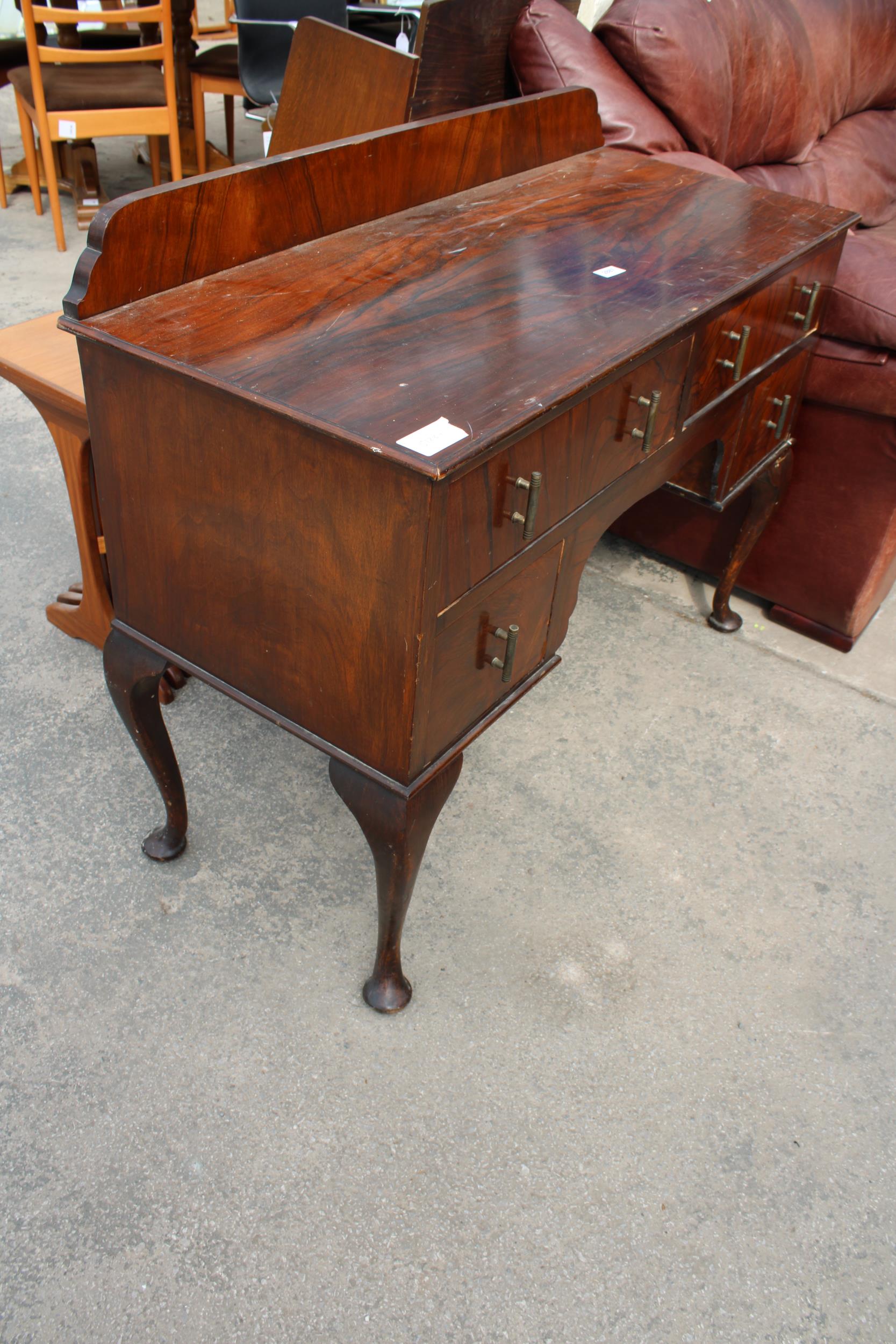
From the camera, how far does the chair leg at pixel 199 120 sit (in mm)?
4371

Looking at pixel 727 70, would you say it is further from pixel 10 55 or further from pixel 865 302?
pixel 10 55

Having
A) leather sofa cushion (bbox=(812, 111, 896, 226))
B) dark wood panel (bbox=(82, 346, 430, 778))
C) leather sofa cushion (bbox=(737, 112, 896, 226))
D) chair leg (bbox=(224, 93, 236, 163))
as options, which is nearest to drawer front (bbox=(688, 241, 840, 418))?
dark wood panel (bbox=(82, 346, 430, 778))

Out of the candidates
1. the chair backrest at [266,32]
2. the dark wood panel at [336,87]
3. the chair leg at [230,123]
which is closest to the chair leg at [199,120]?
the chair leg at [230,123]

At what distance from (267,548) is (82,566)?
3.14 feet

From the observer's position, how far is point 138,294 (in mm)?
1221

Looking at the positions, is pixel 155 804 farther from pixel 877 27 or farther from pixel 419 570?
pixel 877 27

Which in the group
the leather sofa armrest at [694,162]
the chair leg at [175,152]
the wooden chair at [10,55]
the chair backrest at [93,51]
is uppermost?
the leather sofa armrest at [694,162]

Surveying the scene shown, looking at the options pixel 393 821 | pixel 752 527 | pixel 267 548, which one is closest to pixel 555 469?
pixel 267 548

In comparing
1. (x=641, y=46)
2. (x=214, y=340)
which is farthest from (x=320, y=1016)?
(x=641, y=46)

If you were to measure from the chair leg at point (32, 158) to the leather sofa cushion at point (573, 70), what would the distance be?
275cm

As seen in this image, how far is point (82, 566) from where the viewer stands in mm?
1965

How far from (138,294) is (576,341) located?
0.52 metres

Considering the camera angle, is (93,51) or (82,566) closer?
(82,566)

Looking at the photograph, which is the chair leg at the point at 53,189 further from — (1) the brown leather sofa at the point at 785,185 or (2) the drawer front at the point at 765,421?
(2) the drawer front at the point at 765,421
